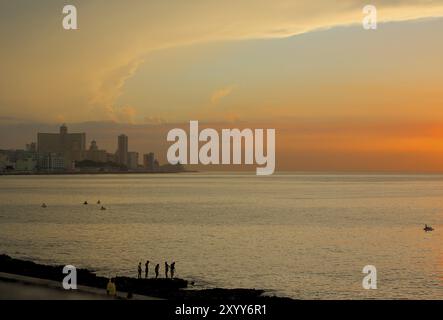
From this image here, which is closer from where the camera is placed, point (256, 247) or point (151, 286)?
point (151, 286)

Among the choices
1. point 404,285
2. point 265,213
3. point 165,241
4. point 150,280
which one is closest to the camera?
point 150,280

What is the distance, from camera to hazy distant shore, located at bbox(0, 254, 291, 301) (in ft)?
91.0

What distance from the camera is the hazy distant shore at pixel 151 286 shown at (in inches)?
1092

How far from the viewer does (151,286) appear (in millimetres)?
30672

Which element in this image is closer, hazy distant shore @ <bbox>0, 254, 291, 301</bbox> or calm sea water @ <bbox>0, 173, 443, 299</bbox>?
hazy distant shore @ <bbox>0, 254, 291, 301</bbox>

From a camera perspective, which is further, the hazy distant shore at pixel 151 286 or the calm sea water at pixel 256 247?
the calm sea water at pixel 256 247

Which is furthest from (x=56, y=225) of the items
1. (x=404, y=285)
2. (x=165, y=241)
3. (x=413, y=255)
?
(x=404, y=285)

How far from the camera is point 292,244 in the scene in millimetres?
56531

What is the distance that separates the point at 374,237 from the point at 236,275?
29.8 meters
